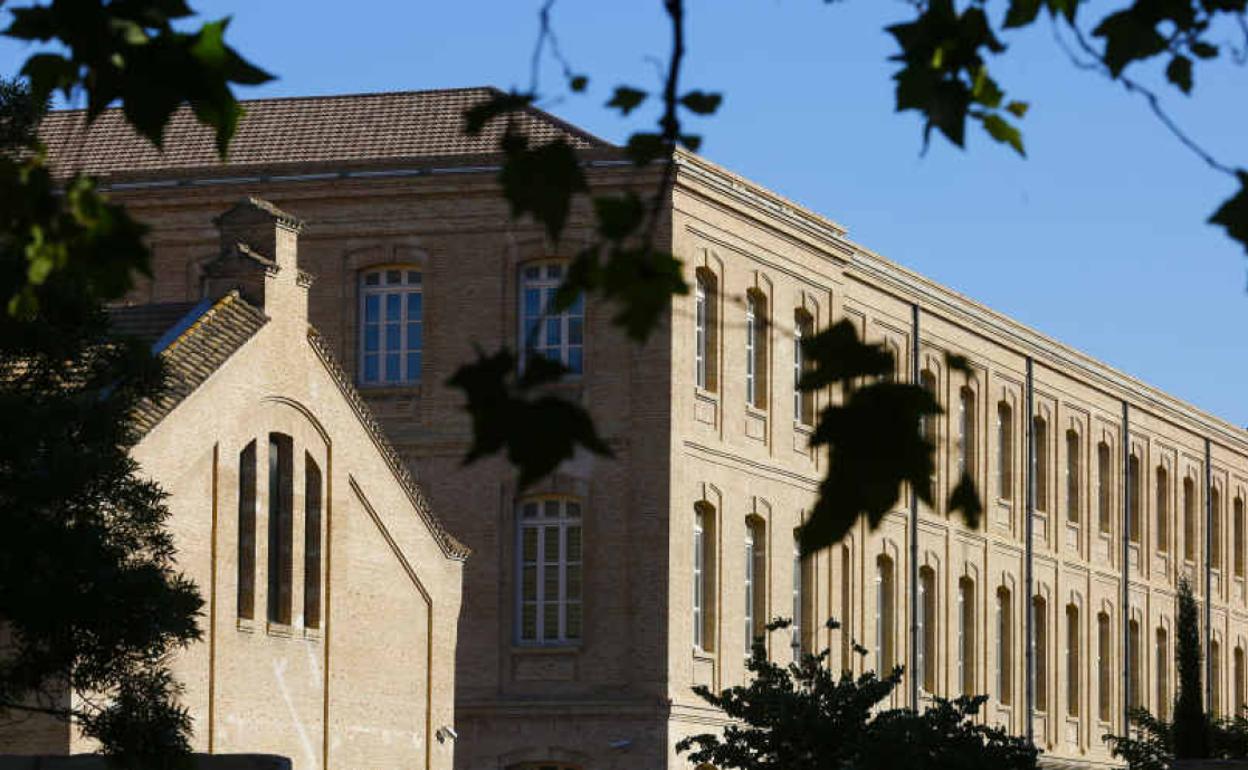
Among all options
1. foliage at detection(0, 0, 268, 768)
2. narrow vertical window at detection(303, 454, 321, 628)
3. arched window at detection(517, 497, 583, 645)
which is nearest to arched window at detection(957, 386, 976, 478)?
arched window at detection(517, 497, 583, 645)

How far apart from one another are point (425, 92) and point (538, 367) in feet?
139

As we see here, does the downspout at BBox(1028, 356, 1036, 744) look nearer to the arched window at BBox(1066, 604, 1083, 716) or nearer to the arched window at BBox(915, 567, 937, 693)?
the arched window at BBox(1066, 604, 1083, 716)

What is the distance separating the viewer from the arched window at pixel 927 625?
5278cm

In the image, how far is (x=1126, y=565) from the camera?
6406 centimetres

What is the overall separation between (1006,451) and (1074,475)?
4.46 m

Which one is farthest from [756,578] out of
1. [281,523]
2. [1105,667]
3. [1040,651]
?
[1105,667]

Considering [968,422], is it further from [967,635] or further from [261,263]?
[261,263]

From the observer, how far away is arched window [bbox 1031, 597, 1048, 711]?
58.8 meters

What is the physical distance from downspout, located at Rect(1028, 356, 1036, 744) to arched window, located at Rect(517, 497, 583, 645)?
16697 mm

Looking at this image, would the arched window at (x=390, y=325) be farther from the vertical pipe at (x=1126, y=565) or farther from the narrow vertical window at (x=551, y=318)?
the vertical pipe at (x=1126, y=565)

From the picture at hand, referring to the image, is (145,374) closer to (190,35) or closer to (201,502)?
(201,502)

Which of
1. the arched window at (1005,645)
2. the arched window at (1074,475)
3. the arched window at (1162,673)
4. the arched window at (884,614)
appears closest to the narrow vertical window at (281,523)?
the arched window at (884,614)

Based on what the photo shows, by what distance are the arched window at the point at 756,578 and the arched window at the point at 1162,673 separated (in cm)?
2211

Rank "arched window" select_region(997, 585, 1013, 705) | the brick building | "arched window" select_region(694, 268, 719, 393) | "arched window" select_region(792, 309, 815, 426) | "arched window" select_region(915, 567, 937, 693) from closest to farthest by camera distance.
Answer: the brick building, "arched window" select_region(694, 268, 719, 393), "arched window" select_region(792, 309, 815, 426), "arched window" select_region(915, 567, 937, 693), "arched window" select_region(997, 585, 1013, 705)
